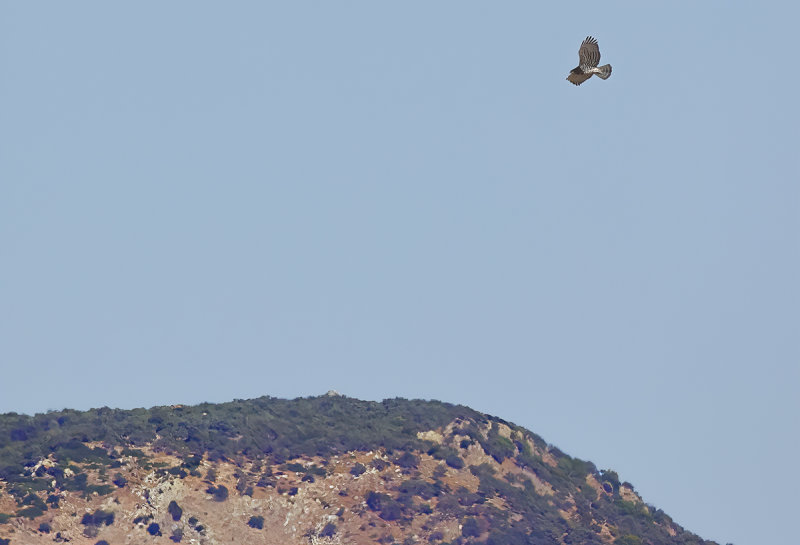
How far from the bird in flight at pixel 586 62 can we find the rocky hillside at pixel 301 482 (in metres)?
79.8

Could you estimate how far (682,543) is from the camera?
151125 mm

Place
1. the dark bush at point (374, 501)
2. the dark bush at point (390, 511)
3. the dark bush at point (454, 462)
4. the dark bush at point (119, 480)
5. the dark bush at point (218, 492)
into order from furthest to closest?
the dark bush at point (454, 462) < the dark bush at point (374, 501) < the dark bush at point (218, 492) < the dark bush at point (390, 511) < the dark bush at point (119, 480)

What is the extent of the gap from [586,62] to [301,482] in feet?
290

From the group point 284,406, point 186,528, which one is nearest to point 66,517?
point 186,528

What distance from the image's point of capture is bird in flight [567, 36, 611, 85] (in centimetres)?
5928

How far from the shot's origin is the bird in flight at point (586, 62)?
5928 cm

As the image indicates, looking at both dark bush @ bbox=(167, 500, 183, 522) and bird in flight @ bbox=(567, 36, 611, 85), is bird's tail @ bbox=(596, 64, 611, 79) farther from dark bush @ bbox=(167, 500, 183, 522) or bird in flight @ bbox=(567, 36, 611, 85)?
dark bush @ bbox=(167, 500, 183, 522)

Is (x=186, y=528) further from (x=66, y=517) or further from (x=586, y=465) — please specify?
(x=586, y=465)

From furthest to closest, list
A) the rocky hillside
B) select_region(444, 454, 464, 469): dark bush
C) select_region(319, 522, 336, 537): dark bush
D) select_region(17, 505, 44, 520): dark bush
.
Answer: select_region(444, 454, 464, 469): dark bush, select_region(319, 522, 336, 537): dark bush, the rocky hillside, select_region(17, 505, 44, 520): dark bush

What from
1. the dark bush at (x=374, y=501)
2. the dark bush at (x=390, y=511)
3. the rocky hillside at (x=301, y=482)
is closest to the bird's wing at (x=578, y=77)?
the rocky hillside at (x=301, y=482)

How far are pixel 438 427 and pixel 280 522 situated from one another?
26.0 m

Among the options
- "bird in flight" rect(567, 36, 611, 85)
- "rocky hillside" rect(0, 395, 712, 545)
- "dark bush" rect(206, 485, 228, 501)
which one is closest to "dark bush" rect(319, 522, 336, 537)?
"rocky hillside" rect(0, 395, 712, 545)

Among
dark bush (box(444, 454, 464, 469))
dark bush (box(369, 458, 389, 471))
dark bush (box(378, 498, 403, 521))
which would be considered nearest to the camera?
dark bush (box(378, 498, 403, 521))

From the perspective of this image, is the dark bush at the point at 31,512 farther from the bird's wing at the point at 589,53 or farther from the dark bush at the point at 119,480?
the bird's wing at the point at 589,53
